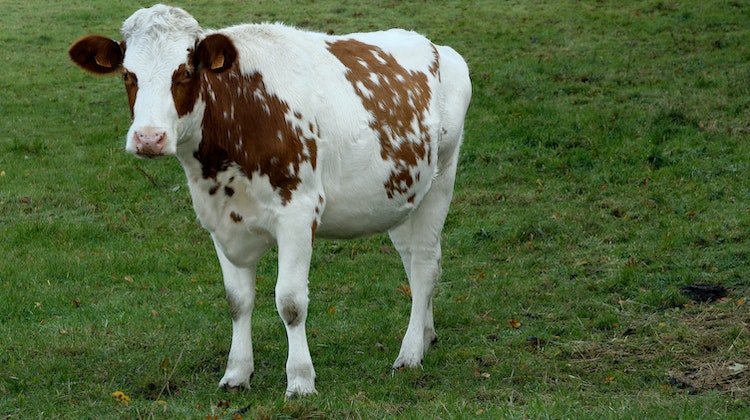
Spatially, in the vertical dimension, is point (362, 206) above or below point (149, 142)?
below

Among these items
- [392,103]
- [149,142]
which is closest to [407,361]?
[392,103]

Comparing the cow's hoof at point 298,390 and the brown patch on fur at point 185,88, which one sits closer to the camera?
the brown patch on fur at point 185,88

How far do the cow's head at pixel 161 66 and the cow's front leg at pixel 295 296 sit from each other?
86cm

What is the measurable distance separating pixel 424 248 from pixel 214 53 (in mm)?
2747

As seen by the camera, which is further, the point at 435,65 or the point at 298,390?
the point at 435,65

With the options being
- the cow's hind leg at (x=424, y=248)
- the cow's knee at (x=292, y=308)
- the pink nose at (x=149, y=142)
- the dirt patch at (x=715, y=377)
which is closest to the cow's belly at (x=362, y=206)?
the cow's hind leg at (x=424, y=248)

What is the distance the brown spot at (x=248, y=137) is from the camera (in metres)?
7.04

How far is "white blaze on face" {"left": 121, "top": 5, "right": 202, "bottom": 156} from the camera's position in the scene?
6277mm

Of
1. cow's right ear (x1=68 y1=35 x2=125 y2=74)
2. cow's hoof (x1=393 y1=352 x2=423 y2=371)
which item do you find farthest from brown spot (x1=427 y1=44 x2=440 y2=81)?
cow's right ear (x1=68 y1=35 x2=125 y2=74)

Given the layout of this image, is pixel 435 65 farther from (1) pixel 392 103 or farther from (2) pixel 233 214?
(2) pixel 233 214

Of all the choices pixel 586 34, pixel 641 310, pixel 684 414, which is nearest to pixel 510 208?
pixel 641 310

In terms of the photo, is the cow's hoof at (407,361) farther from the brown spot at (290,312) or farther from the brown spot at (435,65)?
the brown spot at (435,65)

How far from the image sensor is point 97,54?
6.89 metres

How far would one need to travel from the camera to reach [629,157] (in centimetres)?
1423
